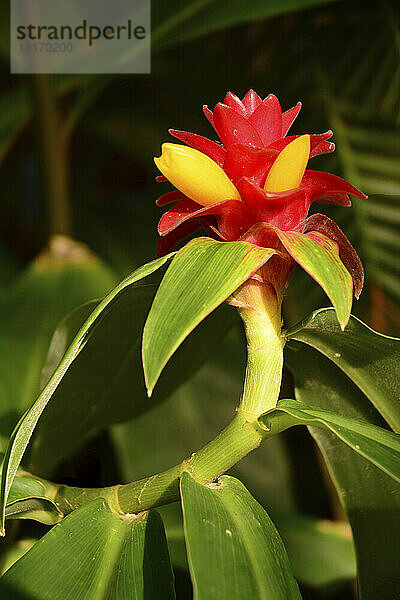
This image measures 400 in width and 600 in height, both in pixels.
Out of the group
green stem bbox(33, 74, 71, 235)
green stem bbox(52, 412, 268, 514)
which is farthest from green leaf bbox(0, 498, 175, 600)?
green stem bbox(33, 74, 71, 235)

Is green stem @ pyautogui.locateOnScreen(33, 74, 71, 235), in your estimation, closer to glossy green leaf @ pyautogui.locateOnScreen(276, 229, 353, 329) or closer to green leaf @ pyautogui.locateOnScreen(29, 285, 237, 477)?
green leaf @ pyautogui.locateOnScreen(29, 285, 237, 477)

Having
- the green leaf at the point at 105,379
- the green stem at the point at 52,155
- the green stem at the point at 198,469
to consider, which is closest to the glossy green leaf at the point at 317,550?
the green leaf at the point at 105,379

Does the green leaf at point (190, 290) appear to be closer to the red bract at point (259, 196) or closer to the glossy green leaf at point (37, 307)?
the red bract at point (259, 196)

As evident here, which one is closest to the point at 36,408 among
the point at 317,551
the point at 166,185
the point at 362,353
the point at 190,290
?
the point at 190,290

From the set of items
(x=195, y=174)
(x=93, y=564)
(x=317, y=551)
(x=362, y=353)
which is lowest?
(x=317, y=551)

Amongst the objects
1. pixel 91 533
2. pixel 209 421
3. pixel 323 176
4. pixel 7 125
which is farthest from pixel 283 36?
pixel 91 533

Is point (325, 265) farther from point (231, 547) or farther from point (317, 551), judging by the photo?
point (317, 551)

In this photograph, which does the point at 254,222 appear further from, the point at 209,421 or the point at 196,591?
the point at 209,421
